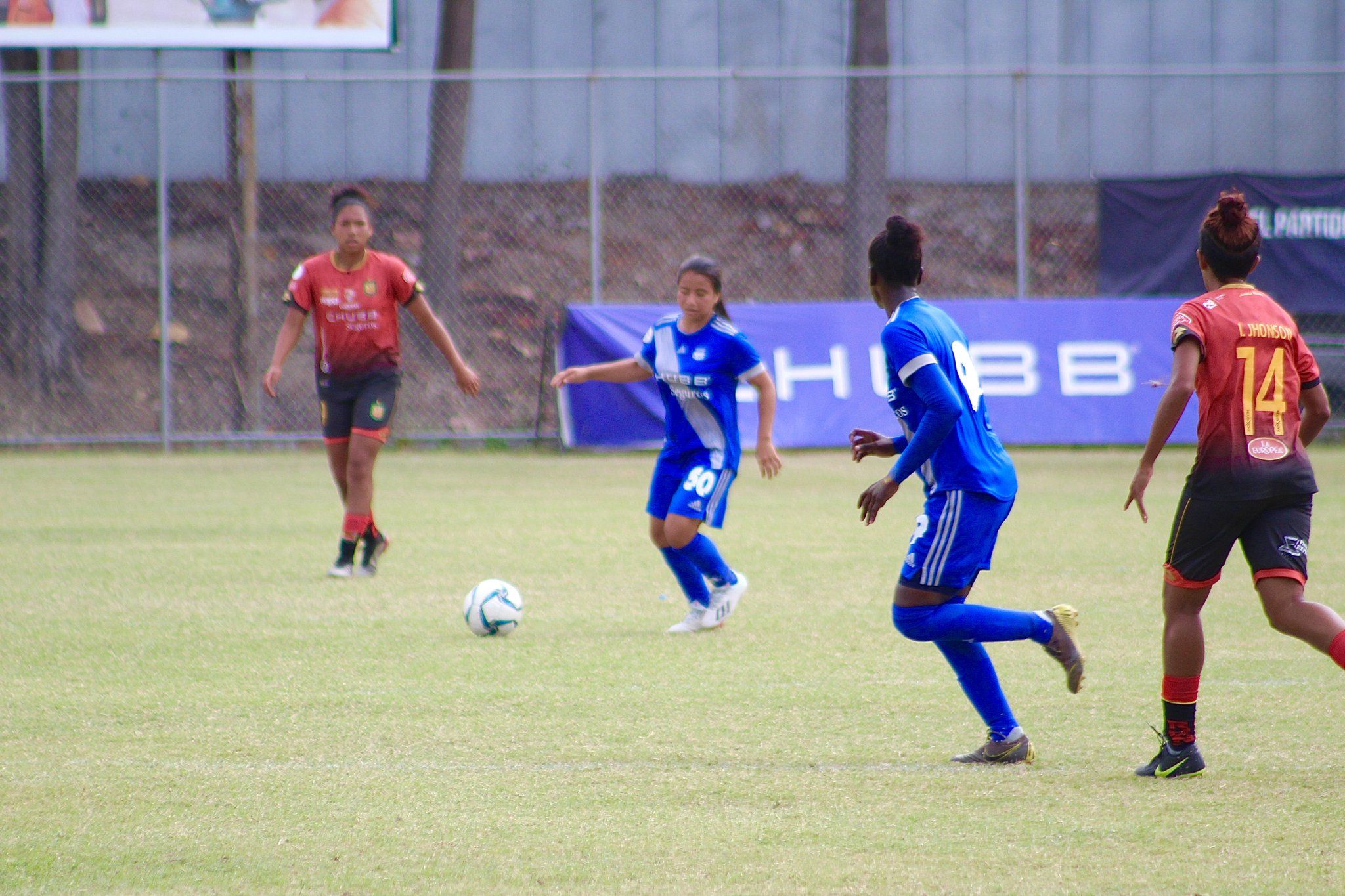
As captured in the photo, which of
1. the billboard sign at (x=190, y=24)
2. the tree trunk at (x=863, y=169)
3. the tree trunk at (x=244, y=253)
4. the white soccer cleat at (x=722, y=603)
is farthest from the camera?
the tree trunk at (x=863, y=169)

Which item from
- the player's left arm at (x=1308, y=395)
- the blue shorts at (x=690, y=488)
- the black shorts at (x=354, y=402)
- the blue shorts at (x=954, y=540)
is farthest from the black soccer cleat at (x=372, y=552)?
the player's left arm at (x=1308, y=395)

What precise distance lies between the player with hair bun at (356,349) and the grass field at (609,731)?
516mm

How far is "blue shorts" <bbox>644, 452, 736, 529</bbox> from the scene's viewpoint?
699 centimetres

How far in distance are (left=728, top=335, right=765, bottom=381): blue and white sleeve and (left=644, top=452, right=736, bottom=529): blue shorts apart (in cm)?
42

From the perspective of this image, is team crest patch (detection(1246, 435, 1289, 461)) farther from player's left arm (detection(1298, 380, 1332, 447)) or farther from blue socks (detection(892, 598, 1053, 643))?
blue socks (detection(892, 598, 1053, 643))

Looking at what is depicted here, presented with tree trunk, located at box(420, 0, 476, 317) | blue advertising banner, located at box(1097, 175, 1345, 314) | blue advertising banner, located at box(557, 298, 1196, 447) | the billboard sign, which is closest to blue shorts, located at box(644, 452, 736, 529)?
blue advertising banner, located at box(557, 298, 1196, 447)

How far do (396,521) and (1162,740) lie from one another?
282 inches

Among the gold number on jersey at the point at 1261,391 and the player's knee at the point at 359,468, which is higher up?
the gold number on jersey at the point at 1261,391

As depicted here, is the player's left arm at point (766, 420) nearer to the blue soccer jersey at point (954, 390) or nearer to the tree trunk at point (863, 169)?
the blue soccer jersey at point (954, 390)

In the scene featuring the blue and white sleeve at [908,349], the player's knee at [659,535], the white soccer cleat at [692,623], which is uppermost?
the blue and white sleeve at [908,349]

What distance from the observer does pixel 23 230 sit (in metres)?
17.0

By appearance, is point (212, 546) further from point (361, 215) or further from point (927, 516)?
point (927, 516)

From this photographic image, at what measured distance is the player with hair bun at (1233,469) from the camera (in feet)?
14.3

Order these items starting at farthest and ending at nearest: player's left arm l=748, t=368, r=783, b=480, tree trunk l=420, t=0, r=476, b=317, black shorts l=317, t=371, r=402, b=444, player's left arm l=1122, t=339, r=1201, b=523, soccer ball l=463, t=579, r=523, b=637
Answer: tree trunk l=420, t=0, r=476, b=317, black shorts l=317, t=371, r=402, b=444, player's left arm l=748, t=368, r=783, b=480, soccer ball l=463, t=579, r=523, b=637, player's left arm l=1122, t=339, r=1201, b=523
